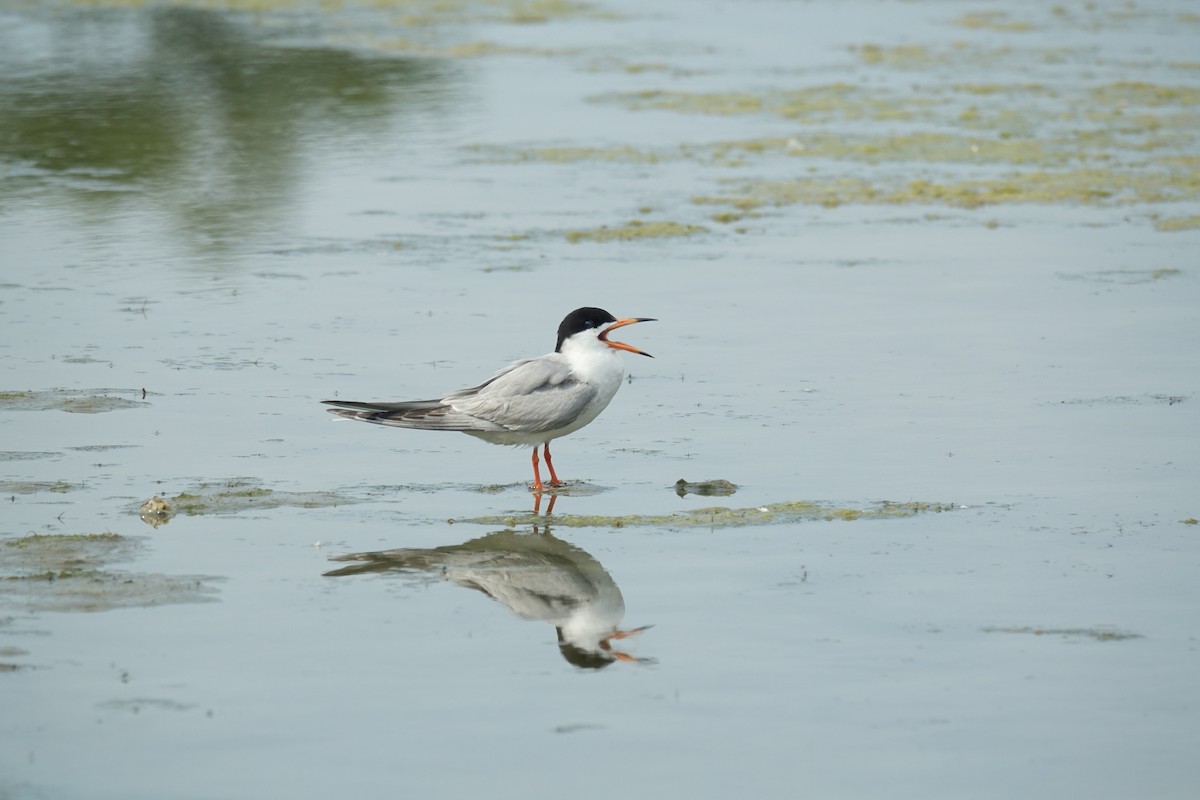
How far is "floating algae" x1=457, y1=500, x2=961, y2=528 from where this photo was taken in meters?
7.65

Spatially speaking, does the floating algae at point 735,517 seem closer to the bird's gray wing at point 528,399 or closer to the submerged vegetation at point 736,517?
the submerged vegetation at point 736,517

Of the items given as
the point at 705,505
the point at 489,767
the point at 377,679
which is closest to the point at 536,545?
the point at 705,505

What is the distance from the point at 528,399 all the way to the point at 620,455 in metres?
0.73

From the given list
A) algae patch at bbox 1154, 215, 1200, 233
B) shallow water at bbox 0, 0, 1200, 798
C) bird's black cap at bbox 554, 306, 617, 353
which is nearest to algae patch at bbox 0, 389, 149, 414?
shallow water at bbox 0, 0, 1200, 798

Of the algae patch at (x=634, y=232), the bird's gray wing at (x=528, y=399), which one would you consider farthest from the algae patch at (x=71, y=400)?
the algae patch at (x=634, y=232)

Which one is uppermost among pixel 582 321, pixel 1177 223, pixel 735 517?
pixel 582 321

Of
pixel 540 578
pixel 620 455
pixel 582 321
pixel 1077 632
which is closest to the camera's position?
Answer: pixel 1077 632

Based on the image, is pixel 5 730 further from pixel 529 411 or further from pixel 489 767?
pixel 529 411

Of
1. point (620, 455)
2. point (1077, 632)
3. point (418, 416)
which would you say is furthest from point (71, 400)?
point (1077, 632)

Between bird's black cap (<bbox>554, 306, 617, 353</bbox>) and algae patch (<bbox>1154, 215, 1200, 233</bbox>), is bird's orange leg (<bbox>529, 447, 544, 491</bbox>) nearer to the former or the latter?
bird's black cap (<bbox>554, 306, 617, 353</bbox>)

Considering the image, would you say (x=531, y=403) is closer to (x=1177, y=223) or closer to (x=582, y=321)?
(x=582, y=321)

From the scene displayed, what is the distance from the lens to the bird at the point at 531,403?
834cm

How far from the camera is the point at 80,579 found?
677 cm

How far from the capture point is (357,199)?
15531mm
